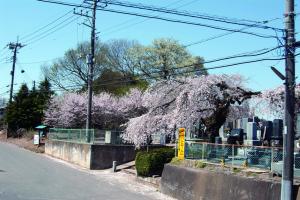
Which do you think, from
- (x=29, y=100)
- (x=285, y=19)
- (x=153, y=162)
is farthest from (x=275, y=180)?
(x=29, y=100)

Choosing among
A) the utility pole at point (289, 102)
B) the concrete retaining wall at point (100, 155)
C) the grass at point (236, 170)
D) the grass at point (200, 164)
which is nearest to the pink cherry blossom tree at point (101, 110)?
the concrete retaining wall at point (100, 155)

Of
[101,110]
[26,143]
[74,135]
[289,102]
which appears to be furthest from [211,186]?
[26,143]

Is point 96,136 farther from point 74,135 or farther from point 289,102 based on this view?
point 289,102

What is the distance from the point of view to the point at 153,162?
27766 millimetres

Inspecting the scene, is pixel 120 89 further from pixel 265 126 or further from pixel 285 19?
pixel 285 19

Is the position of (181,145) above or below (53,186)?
above

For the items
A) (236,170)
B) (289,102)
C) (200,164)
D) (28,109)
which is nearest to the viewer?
(289,102)

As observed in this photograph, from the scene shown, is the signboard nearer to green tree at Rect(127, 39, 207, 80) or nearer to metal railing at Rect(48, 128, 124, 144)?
metal railing at Rect(48, 128, 124, 144)

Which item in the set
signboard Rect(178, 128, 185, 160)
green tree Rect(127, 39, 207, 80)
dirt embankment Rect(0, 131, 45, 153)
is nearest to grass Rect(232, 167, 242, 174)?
signboard Rect(178, 128, 185, 160)

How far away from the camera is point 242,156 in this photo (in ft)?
64.0

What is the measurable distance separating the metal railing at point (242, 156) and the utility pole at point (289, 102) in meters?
1.58

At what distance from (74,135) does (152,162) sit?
48.4 feet

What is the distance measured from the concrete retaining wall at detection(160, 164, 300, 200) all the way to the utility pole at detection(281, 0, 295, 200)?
626 mm

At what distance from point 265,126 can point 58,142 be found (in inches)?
871
